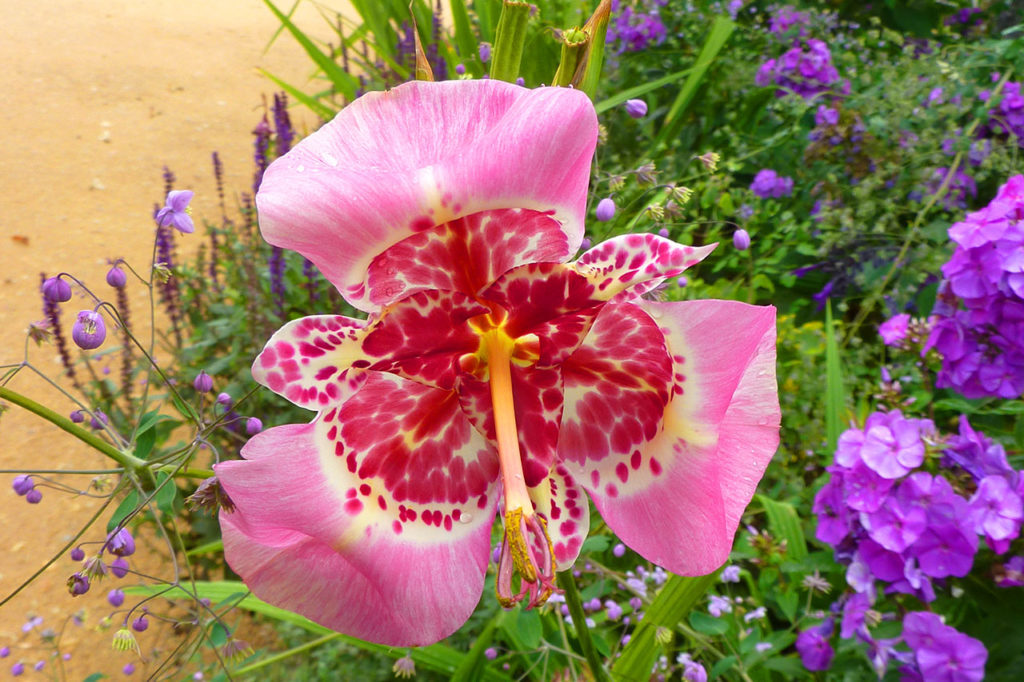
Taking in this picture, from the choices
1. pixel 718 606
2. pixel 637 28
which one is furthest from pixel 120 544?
pixel 637 28

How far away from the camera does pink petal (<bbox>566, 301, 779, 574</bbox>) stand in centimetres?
37

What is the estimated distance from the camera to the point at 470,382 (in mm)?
423

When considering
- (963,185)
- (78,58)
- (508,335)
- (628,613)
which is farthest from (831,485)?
(78,58)

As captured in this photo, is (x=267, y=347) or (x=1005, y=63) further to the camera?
(x=1005, y=63)

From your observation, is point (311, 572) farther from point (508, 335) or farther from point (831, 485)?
point (831, 485)

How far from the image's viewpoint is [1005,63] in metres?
1.69

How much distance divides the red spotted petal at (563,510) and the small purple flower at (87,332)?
1.17 feet

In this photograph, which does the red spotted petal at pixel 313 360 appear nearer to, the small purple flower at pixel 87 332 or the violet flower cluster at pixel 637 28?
the small purple flower at pixel 87 332

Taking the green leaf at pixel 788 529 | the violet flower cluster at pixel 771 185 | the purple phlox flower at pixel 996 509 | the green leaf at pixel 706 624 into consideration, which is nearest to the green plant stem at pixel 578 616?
the green leaf at pixel 706 624

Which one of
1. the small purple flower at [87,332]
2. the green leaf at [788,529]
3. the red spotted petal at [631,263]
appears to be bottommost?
the green leaf at [788,529]

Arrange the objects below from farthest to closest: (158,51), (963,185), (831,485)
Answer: (158,51) < (963,185) < (831,485)

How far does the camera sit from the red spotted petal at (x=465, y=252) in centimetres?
38

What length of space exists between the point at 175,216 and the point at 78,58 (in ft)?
14.6

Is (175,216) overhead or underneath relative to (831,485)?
overhead
